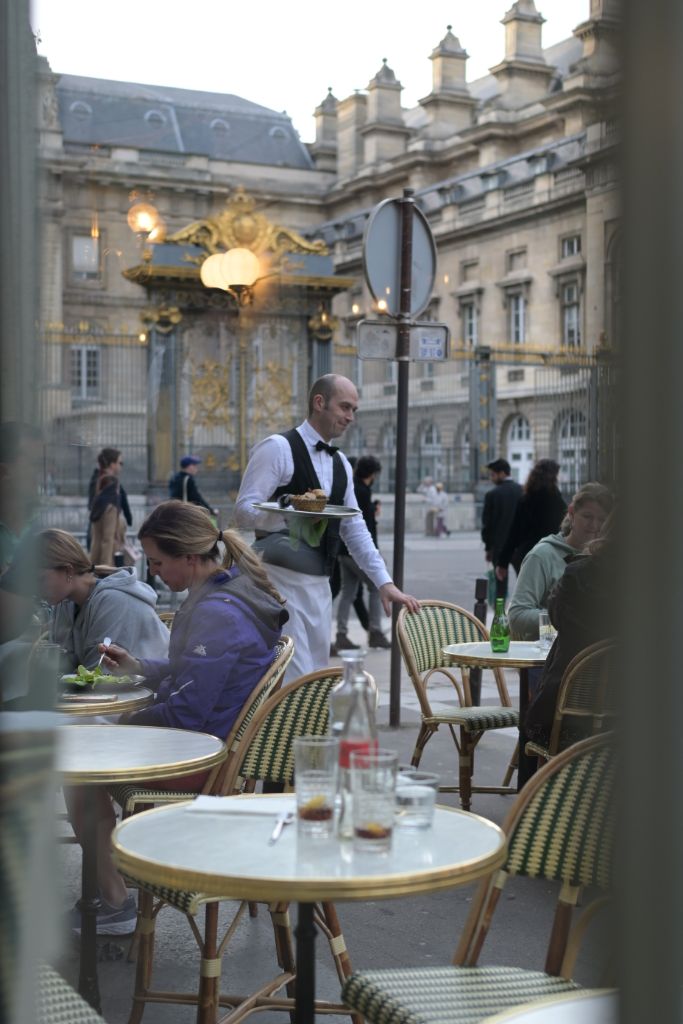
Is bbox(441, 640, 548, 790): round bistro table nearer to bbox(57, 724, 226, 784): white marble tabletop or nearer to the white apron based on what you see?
the white apron

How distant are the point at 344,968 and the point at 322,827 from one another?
33.0 inches

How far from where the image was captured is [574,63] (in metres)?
0.94

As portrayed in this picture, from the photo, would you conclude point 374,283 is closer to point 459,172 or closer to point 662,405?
point 662,405

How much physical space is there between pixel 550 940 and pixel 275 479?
2.84 m

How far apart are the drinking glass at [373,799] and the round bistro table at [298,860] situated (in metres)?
0.02

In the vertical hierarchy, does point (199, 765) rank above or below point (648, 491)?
below

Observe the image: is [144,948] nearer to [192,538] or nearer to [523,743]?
[192,538]

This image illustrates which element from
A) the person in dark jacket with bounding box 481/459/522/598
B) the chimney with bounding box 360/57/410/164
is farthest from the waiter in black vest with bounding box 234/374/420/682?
the chimney with bounding box 360/57/410/164

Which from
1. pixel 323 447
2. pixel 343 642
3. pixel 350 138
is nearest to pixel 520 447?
pixel 343 642

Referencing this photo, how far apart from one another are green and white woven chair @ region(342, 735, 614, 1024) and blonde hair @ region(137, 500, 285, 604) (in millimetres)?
1380

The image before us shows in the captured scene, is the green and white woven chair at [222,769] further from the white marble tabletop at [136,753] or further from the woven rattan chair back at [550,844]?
the woven rattan chair back at [550,844]

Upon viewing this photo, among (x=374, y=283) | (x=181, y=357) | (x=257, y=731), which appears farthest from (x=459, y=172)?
(x=257, y=731)

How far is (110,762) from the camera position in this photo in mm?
2998

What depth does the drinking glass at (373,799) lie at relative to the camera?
2.24m
